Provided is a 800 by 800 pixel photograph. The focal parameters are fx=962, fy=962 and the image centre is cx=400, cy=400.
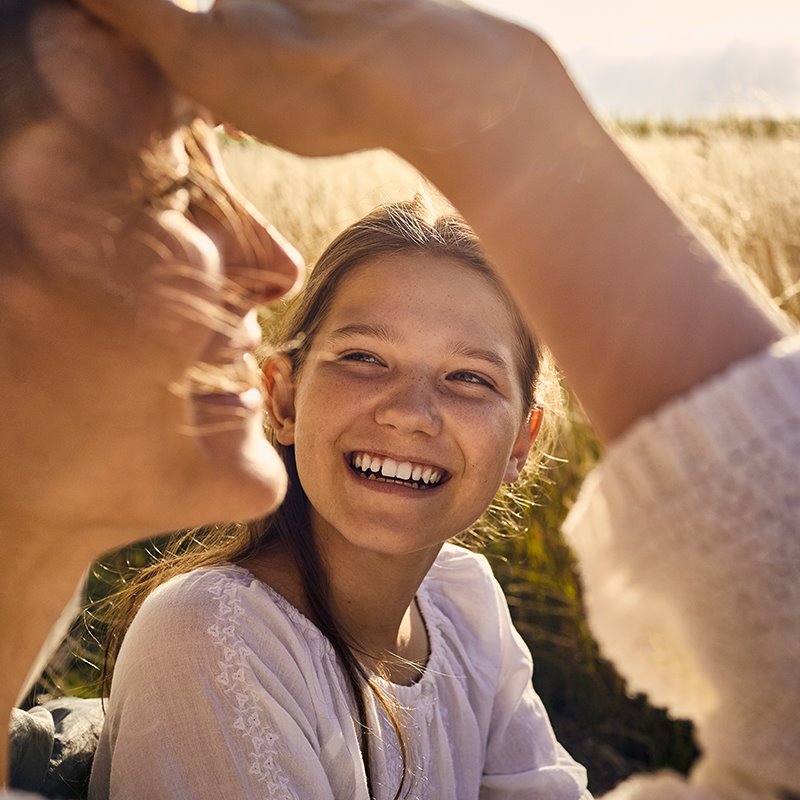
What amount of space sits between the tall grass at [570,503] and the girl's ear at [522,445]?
0.54m

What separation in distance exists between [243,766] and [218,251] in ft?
3.03

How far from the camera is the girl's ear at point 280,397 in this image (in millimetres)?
2295

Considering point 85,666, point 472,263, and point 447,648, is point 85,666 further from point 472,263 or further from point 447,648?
point 472,263

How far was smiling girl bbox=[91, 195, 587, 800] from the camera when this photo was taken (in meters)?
1.67

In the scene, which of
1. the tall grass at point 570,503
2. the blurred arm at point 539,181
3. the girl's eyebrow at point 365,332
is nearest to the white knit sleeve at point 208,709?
the girl's eyebrow at point 365,332

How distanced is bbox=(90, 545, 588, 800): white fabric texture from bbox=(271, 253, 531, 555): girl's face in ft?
0.88

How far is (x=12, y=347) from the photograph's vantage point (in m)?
1.01

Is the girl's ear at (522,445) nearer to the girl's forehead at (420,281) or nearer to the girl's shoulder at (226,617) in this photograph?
the girl's forehead at (420,281)

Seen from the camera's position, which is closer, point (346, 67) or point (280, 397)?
point (346, 67)

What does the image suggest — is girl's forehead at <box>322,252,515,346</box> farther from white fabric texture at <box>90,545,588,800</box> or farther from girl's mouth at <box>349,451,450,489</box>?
white fabric texture at <box>90,545,588,800</box>

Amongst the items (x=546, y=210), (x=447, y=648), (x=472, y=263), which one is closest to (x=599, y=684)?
(x=447, y=648)

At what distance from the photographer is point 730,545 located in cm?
73

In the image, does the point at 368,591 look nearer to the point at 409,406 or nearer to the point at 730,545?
the point at 409,406

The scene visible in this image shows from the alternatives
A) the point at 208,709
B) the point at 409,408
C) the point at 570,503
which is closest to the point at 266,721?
the point at 208,709
